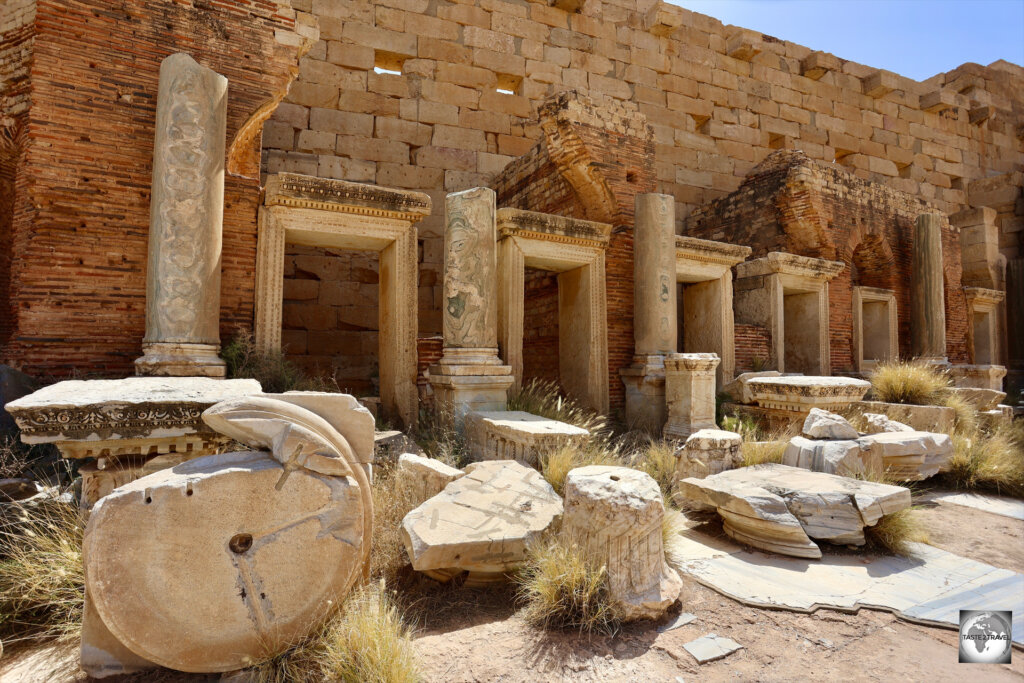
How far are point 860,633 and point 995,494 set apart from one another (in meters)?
4.51

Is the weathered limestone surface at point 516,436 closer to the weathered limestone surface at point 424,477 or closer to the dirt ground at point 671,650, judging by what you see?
the weathered limestone surface at point 424,477

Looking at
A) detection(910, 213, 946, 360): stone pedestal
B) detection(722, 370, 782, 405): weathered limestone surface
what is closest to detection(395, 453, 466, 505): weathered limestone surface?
detection(722, 370, 782, 405): weathered limestone surface

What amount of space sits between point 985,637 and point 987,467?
158 inches

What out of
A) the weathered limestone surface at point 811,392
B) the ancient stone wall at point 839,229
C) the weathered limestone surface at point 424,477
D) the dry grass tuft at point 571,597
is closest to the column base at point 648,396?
the weathered limestone surface at point 811,392

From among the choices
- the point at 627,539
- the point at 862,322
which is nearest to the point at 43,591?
the point at 627,539

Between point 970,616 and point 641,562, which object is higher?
point 641,562

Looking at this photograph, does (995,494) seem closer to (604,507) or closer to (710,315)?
(710,315)

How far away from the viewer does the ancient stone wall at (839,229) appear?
1020cm

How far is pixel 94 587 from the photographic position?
205cm

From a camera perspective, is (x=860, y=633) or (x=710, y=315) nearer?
(x=860, y=633)

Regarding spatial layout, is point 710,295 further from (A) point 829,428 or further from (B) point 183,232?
(B) point 183,232

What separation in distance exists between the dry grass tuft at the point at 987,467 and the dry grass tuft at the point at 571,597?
212 inches

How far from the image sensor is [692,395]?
6762 millimetres

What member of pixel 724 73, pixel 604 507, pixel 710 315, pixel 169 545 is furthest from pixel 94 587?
pixel 724 73
